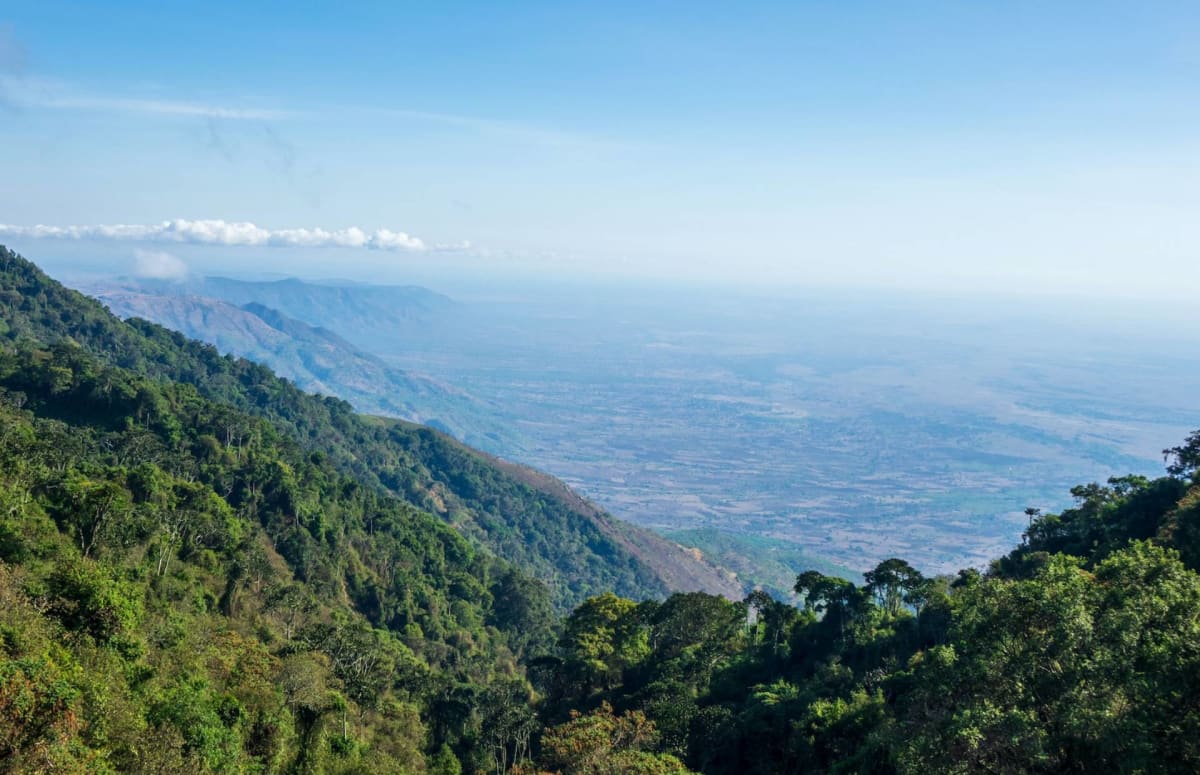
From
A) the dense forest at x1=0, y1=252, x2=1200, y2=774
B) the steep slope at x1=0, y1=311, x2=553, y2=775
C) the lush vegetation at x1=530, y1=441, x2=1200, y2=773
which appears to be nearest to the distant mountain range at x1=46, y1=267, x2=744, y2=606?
the steep slope at x1=0, y1=311, x2=553, y2=775

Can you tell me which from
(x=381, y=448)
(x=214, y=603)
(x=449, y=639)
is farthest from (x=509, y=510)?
(x=214, y=603)

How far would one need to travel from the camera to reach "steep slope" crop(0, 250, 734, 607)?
9588 cm

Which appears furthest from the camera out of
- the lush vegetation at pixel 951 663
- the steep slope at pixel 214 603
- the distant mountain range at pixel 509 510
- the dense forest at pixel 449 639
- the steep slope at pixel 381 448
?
the distant mountain range at pixel 509 510

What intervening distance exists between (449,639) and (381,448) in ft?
209

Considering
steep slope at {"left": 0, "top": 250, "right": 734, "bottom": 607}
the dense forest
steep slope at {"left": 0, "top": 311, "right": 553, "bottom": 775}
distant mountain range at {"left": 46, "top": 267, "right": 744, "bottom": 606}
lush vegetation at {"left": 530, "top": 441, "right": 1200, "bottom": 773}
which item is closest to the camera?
lush vegetation at {"left": 530, "top": 441, "right": 1200, "bottom": 773}

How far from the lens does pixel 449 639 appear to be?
62.8m

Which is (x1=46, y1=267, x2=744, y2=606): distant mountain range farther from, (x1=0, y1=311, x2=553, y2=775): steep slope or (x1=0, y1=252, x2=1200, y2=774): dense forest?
(x1=0, y1=252, x2=1200, y2=774): dense forest

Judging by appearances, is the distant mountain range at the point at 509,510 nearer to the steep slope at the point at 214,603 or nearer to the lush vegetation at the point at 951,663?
the steep slope at the point at 214,603

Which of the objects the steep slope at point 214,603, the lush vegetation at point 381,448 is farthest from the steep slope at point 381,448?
the steep slope at point 214,603

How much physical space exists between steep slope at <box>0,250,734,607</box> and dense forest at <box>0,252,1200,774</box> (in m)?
15.2

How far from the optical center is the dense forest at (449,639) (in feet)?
48.5

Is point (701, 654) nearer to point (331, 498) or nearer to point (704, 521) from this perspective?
point (331, 498)

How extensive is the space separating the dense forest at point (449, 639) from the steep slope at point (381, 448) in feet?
49.7

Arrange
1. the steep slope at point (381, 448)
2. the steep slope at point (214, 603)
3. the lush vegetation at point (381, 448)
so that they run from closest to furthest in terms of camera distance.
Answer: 1. the steep slope at point (214, 603)
2. the lush vegetation at point (381, 448)
3. the steep slope at point (381, 448)
